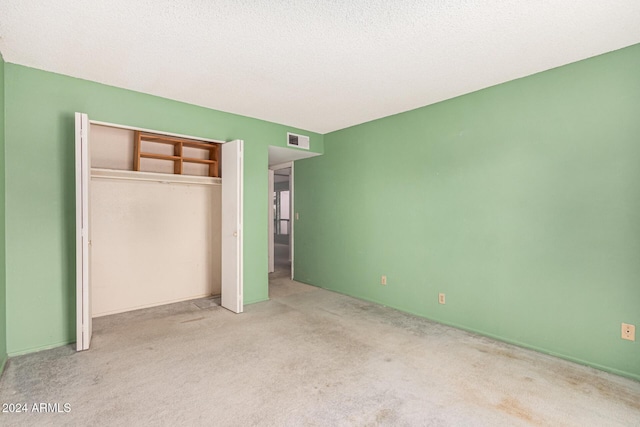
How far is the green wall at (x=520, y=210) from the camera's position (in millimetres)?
2502

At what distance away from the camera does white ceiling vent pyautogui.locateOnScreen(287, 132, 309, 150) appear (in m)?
4.82

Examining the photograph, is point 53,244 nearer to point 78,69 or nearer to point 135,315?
point 135,315

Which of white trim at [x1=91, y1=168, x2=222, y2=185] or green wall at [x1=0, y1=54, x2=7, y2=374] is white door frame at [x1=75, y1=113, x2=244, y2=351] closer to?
green wall at [x1=0, y1=54, x2=7, y2=374]

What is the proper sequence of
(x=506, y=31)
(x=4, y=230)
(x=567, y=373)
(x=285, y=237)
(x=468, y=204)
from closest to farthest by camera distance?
(x=506, y=31) < (x=567, y=373) < (x=4, y=230) < (x=468, y=204) < (x=285, y=237)

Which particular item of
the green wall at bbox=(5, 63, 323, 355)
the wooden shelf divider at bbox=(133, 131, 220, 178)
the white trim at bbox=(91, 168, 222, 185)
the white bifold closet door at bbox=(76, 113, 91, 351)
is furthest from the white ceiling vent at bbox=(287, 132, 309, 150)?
the white bifold closet door at bbox=(76, 113, 91, 351)

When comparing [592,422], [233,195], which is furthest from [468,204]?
[233,195]

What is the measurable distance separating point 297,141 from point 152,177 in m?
2.11

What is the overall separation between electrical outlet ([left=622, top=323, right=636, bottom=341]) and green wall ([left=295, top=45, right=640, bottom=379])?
1.7 inches

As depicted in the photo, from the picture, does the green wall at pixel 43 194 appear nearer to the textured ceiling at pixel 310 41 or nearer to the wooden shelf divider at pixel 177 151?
the textured ceiling at pixel 310 41

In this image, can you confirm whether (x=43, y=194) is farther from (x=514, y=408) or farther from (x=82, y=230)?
(x=514, y=408)

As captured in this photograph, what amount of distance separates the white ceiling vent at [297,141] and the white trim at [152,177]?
47.4 inches

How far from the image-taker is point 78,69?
2.90 metres

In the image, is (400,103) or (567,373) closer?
(567,373)

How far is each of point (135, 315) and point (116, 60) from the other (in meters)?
2.81
